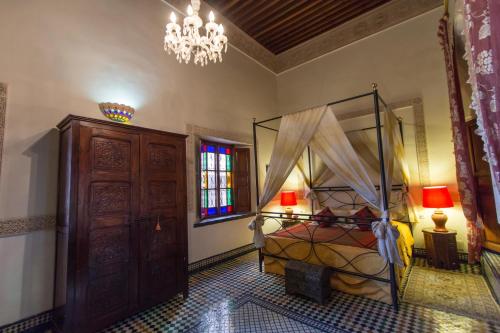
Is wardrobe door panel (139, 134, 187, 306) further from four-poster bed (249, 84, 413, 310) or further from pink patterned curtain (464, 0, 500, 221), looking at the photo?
pink patterned curtain (464, 0, 500, 221)

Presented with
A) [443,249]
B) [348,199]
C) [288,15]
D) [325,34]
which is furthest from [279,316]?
[325,34]

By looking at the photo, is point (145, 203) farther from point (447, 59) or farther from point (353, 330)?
point (447, 59)

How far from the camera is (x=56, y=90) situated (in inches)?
99.7

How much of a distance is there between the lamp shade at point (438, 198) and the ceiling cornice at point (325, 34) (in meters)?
3.13

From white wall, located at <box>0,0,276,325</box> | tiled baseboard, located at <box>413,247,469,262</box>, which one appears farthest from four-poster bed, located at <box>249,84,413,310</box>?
white wall, located at <box>0,0,276,325</box>

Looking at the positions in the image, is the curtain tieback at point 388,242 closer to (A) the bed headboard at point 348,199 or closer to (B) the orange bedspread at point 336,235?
(B) the orange bedspread at point 336,235

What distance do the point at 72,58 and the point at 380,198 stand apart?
386cm

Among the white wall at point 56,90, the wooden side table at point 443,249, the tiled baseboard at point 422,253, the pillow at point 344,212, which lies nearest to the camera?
the white wall at point 56,90

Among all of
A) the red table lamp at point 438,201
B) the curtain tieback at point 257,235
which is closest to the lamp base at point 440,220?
the red table lamp at point 438,201

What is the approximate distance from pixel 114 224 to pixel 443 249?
14.1ft

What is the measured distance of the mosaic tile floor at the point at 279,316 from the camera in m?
2.14

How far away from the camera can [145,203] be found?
253 centimetres


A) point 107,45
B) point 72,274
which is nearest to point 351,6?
point 107,45

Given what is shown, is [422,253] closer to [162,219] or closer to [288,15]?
[162,219]
